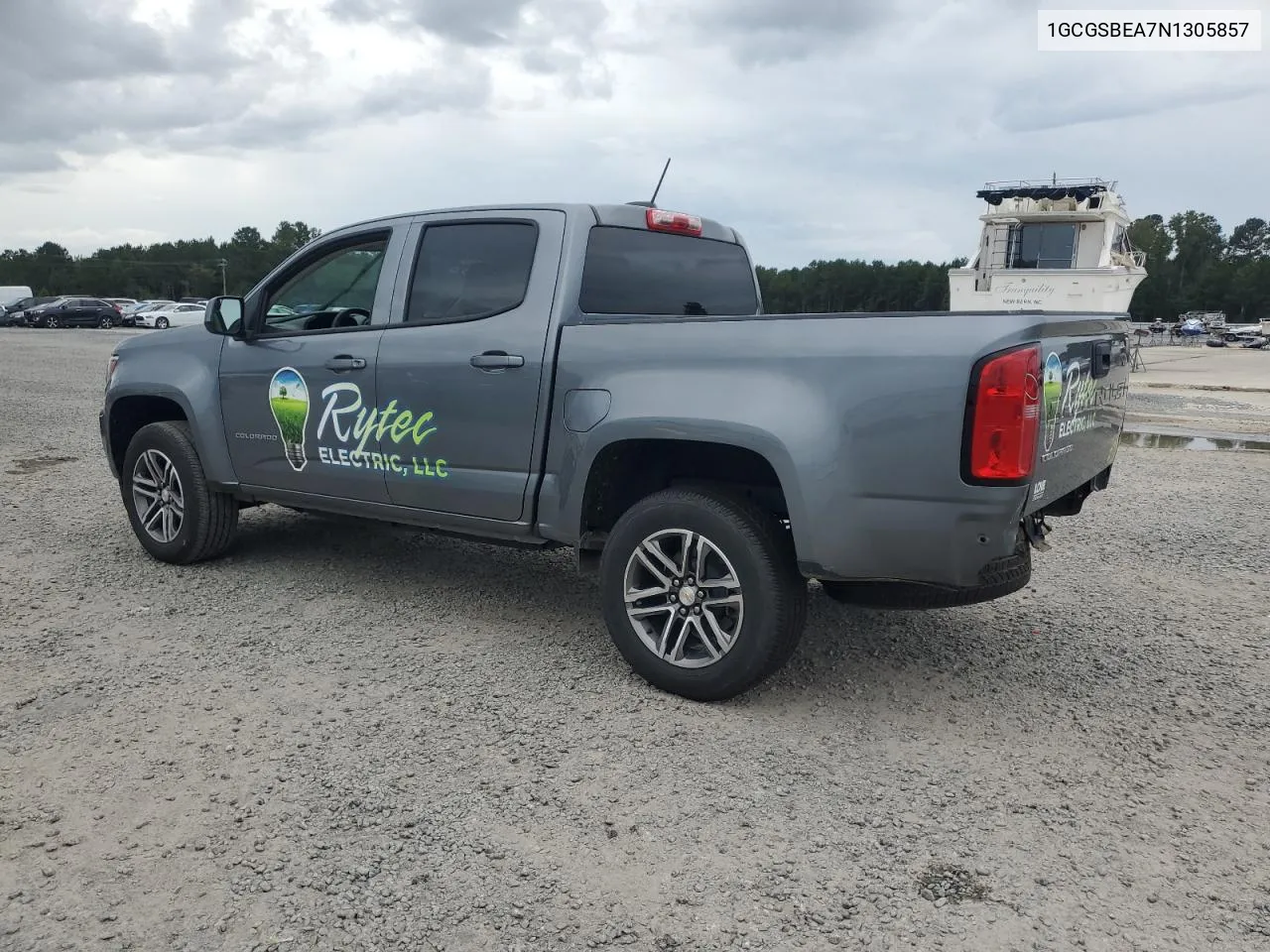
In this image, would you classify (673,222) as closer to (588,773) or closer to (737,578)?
(737,578)

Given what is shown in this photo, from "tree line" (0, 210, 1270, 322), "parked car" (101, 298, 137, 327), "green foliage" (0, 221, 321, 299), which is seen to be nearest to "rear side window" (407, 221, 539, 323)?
"parked car" (101, 298, 137, 327)

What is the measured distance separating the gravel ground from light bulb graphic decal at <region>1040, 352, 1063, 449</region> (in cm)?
116

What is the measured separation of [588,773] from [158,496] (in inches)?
143

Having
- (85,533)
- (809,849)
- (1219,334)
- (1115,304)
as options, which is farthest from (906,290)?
(1219,334)

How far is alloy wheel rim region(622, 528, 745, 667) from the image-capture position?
3.74 metres

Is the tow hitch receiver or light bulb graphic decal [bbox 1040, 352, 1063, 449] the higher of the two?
light bulb graphic decal [bbox 1040, 352, 1063, 449]

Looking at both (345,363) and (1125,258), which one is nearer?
(345,363)

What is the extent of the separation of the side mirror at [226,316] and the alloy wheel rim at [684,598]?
278 centimetres

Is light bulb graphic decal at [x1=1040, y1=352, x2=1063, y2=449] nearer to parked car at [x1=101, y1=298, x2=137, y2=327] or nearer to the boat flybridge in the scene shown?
the boat flybridge

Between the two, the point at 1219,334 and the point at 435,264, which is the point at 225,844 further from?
the point at 1219,334

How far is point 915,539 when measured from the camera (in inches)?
131

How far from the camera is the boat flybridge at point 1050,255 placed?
25016 mm

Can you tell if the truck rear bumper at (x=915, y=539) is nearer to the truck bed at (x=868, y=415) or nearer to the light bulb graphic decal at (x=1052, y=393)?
the truck bed at (x=868, y=415)

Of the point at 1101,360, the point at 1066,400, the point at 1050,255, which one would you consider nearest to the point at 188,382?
the point at 1066,400
